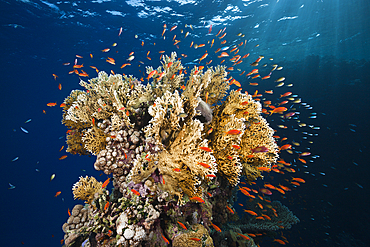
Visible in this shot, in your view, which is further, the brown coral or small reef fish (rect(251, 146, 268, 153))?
small reef fish (rect(251, 146, 268, 153))

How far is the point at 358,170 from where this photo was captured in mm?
12664

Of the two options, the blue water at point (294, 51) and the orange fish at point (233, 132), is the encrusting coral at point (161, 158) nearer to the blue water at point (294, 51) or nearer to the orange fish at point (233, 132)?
the orange fish at point (233, 132)

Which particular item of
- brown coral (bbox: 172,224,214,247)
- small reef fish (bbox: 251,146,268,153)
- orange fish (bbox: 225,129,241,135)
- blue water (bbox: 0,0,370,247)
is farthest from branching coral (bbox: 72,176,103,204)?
blue water (bbox: 0,0,370,247)

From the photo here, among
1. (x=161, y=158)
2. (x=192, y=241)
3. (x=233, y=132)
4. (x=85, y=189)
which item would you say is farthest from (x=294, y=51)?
(x=85, y=189)

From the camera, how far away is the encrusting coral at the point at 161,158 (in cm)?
281

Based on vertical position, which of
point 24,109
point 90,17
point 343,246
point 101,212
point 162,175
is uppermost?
point 90,17

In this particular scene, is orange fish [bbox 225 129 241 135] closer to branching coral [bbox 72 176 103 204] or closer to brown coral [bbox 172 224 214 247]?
brown coral [bbox 172 224 214 247]

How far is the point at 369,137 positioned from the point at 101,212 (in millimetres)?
21426

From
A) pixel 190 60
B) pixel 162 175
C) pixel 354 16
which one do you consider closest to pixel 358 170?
pixel 354 16

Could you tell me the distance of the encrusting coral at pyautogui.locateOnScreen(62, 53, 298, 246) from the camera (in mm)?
2809

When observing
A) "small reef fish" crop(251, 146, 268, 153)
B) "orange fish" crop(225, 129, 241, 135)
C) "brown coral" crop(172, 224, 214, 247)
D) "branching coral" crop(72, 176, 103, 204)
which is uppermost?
"orange fish" crop(225, 129, 241, 135)

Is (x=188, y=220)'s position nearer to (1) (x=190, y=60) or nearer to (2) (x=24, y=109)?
(1) (x=190, y=60)

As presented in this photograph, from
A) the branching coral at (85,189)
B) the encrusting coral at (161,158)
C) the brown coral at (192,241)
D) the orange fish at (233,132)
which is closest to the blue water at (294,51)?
the branching coral at (85,189)

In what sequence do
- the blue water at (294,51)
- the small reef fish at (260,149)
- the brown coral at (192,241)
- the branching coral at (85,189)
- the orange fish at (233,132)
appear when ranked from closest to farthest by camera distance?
the brown coral at (192,241)
the orange fish at (233,132)
the small reef fish at (260,149)
the branching coral at (85,189)
the blue water at (294,51)
